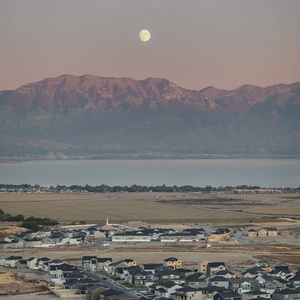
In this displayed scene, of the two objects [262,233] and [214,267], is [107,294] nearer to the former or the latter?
[214,267]

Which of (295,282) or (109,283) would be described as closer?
(295,282)

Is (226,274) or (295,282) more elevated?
(226,274)

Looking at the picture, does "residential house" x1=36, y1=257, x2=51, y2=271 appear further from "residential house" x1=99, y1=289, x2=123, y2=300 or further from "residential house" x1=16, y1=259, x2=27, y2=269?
"residential house" x1=99, y1=289, x2=123, y2=300

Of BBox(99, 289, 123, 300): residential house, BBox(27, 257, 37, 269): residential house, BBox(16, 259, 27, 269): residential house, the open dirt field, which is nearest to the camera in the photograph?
BBox(99, 289, 123, 300): residential house

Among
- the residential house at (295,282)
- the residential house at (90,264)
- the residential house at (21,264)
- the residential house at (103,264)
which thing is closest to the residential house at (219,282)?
the residential house at (295,282)

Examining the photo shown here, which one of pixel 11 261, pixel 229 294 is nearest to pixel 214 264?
pixel 229 294

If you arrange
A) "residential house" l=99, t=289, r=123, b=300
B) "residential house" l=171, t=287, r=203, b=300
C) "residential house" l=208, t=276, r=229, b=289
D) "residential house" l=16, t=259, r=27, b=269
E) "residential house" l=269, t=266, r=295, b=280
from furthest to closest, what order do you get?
"residential house" l=16, t=259, r=27, b=269
"residential house" l=269, t=266, r=295, b=280
"residential house" l=208, t=276, r=229, b=289
"residential house" l=171, t=287, r=203, b=300
"residential house" l=99, t=289, r=123, b=300

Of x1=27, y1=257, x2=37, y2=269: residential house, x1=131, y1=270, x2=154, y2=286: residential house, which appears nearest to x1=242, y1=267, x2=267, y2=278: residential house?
x1=131, y1=270, x2=154, y2=286: residential house

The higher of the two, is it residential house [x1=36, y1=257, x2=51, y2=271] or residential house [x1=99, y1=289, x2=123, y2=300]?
residential house [x1=36, y1=257, x2=51, y2=271]

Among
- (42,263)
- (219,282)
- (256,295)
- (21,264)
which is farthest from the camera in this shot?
(21,264)
